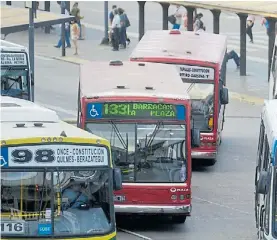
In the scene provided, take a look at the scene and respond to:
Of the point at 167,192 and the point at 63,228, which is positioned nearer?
the point at 63,228

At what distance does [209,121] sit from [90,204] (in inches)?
464

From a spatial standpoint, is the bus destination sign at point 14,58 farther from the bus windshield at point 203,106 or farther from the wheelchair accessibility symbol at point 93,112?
the wheelchair accessibility symbol at point 93,112

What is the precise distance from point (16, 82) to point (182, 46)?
12.5 ft

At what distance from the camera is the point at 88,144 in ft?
50.3

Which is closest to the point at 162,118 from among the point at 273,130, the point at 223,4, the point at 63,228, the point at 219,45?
the point at 273,130

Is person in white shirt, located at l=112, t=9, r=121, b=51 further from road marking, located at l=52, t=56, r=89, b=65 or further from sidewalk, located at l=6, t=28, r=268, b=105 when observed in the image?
road marking, located at l=52, t=56, r=89, b=65

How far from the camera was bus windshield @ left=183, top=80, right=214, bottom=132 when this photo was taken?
2694 centimetres

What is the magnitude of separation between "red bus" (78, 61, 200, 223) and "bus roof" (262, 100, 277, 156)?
2248 millimetres

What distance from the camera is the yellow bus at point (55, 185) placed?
14.9 meters

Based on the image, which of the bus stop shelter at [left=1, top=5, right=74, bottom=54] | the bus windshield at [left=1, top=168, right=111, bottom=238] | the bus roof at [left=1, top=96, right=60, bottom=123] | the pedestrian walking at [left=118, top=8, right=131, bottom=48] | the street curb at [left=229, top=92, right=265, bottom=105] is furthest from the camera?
the pedestrian walking at [left=118, top=8, right=131, bottom=48]

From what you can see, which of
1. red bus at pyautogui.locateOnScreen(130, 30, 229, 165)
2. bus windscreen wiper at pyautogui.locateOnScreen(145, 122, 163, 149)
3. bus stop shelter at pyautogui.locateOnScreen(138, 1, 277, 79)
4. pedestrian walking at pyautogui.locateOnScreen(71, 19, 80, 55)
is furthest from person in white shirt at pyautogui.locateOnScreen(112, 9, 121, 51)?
bus windscreen wiper at pyautogui.locateOnScreen(145, 122, 163, 149)

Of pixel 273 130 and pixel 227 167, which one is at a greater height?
pixel 273 130

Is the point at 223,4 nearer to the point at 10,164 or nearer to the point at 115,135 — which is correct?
the point at 115,135

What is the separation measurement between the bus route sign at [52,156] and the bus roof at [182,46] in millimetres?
11303
